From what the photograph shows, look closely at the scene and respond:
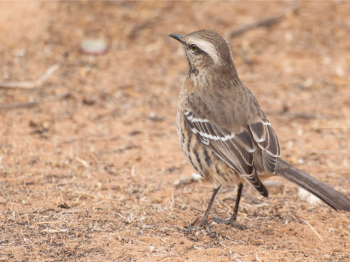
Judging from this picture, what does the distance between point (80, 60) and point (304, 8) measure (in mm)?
5968

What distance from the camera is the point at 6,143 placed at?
21.1 feet

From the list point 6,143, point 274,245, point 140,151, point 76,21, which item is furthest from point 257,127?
point 76,21

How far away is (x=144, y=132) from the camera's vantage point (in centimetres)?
741

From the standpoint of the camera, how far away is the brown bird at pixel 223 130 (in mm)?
4449

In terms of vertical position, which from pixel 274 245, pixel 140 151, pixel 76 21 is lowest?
pixel 274 245

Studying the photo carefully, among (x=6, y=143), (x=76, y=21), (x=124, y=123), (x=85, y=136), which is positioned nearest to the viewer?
(x=6, y=143)

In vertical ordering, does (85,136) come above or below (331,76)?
below

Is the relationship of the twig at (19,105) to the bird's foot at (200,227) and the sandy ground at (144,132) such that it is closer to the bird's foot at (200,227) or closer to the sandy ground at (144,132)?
the sandy ground at (144,132)

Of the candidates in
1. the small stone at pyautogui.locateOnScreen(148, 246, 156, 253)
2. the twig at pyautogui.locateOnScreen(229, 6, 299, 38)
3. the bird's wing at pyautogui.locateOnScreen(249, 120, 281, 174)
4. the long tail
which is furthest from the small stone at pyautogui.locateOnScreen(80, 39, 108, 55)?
the small stone at pyautogui.locateOnScreen(148, 246, 156, 253)

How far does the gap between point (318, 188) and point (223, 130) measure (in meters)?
1.14

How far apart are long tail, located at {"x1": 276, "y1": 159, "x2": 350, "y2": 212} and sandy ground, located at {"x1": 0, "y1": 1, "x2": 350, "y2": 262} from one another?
0.57m

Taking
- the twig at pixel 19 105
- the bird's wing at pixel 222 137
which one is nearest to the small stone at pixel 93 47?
the twig at pixel 19 105

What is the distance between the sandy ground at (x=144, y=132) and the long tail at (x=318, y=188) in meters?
0.57

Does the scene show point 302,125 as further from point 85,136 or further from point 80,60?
point 80,60
